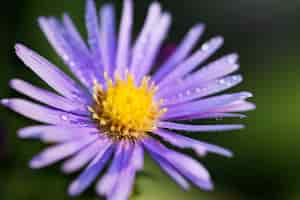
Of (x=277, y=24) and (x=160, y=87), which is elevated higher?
(x=277, y=24)

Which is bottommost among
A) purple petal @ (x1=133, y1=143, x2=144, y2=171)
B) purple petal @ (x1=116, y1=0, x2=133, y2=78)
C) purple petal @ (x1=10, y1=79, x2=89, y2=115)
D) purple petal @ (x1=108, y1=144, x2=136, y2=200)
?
purple petal @ (x1=108, y1=144, x2=136, y2=200)

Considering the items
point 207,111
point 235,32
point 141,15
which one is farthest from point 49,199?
point 235,32

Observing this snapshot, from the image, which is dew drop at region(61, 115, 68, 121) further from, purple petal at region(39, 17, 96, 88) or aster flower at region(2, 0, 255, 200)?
purple petal at region(39, 17, 96, 88)

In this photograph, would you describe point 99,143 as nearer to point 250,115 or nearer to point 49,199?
point 49,199

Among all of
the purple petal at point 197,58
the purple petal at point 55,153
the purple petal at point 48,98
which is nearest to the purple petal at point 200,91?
the purple petal at point 197,58

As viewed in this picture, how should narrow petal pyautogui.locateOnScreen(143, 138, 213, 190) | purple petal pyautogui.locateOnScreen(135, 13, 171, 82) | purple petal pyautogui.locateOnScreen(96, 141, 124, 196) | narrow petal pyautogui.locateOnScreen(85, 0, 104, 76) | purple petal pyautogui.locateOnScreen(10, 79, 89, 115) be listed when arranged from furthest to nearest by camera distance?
purple petal pyautogui.locateOnScreen(135, 13, 171, 82)
narrow petal pyautogui.locateOnScreen(85, 0, 104, 76)
purple petal pyautogui.locateOnScreen(10, 79, 89, 115)
narrow petal pyautogui.locateOnScreen(143, 138, 213, 190)
purple petal pyautogui.locateOnScreen(96, 141, 124, 196)

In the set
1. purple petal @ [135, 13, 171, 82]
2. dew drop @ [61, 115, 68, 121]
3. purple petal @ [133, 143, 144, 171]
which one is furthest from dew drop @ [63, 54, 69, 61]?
purple petal @ [133, 143, 144, 171]

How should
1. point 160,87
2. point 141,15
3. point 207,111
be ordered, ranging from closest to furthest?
1. point 207,111
2. point 160,87
3. point 141,15
